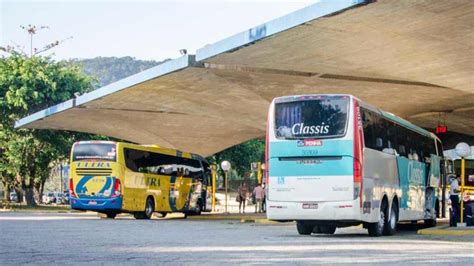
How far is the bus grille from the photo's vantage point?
28031mm

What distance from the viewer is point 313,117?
57.3 feet

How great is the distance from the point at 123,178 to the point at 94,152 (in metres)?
1.36

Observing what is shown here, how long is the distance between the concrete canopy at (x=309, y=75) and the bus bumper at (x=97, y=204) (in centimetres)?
391

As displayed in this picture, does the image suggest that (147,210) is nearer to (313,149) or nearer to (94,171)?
(94,171)

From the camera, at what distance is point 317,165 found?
17344 millimetres

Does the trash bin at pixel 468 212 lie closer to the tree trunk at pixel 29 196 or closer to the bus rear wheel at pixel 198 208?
the bus rear wheel at pixel 198 208

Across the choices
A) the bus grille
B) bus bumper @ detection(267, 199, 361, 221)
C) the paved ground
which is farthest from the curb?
the bus grille

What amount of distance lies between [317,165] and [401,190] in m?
4.05

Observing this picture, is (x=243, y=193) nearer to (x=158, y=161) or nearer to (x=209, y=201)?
(x=209, y=201)

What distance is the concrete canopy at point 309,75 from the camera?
1742 cm

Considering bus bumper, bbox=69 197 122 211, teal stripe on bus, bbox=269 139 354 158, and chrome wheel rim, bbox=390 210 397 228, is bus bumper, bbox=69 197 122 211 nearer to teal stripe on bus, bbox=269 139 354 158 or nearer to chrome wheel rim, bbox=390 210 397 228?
chrome wheel rim, bbox=390 210 397 228

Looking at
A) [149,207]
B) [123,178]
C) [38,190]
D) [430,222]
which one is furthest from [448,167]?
[38,190]

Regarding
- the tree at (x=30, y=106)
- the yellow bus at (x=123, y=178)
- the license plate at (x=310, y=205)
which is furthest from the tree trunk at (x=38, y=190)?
the license plate at (x=310, y=205)

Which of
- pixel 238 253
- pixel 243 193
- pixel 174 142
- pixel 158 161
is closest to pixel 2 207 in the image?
pixel 174 142
